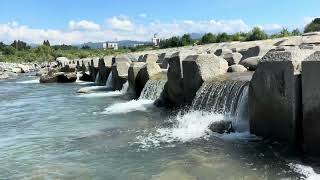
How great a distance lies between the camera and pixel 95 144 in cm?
1269

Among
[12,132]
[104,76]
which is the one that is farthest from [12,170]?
[104,76]

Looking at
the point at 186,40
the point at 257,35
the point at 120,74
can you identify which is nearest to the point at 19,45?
the point at 186,40

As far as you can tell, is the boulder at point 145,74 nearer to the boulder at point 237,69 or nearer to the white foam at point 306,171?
the boulder at point 237,69

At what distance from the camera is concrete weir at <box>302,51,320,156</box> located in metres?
9.67

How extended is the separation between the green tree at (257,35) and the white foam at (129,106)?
44.1 meters

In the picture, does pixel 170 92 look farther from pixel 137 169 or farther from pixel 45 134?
pixel 137 169

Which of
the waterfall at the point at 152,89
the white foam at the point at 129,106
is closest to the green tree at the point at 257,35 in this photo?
the waterfall at the point at 152,89

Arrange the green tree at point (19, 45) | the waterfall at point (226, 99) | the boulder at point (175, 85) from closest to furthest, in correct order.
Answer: the waterfall at point (226, 99)
the boulder at point (175, 85)
the green tree at point (19, 45)

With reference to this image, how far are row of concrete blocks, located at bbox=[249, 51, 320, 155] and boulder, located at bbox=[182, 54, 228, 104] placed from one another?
4.47 metres

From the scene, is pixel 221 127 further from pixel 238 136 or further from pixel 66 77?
pixel 66 77

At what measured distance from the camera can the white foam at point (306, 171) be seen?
28.4 ft

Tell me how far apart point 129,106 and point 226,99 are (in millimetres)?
6592

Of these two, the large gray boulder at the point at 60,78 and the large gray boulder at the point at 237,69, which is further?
the large gray boulder at the point at 60,78

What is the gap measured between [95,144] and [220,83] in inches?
182
